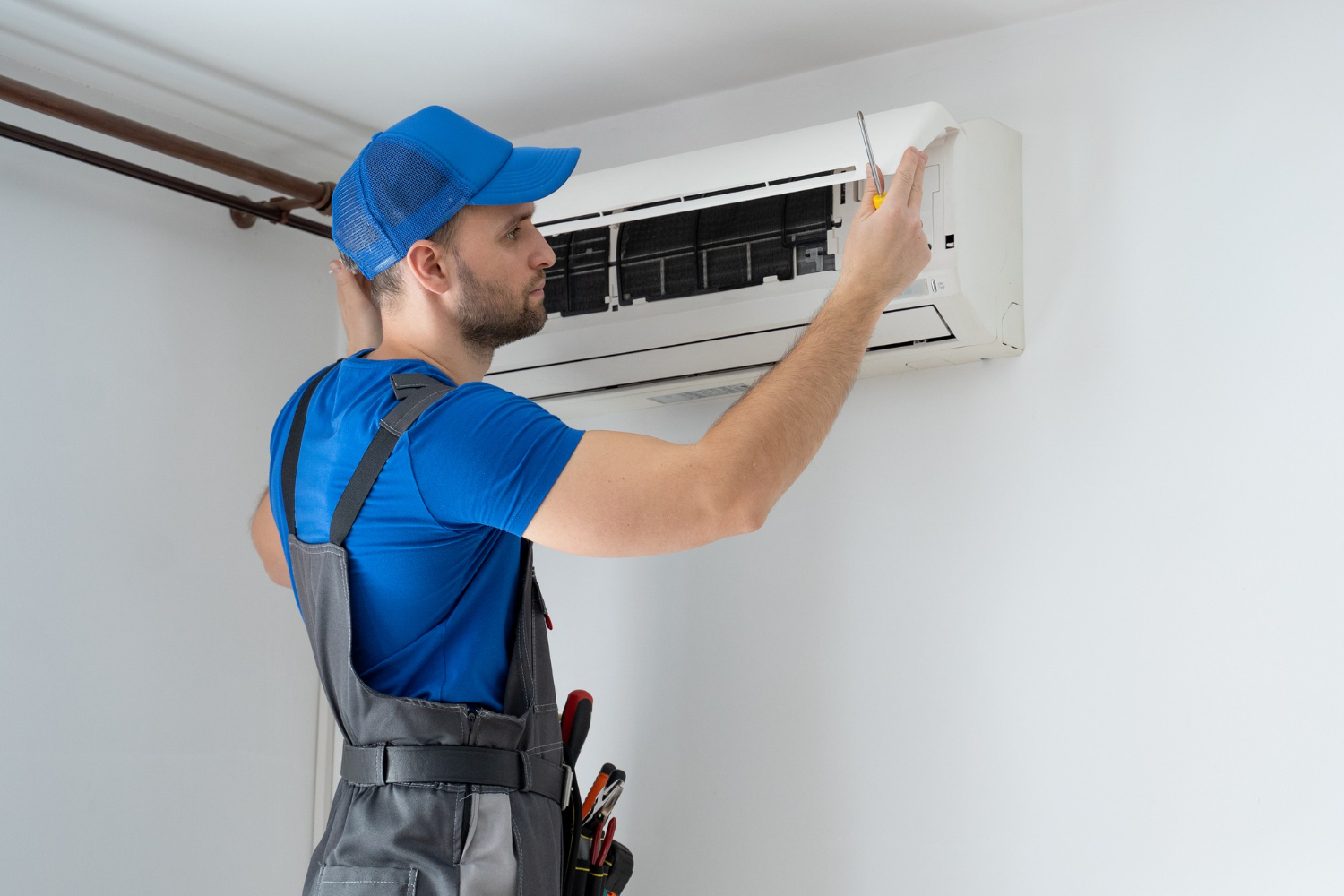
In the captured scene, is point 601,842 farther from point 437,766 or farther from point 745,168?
point 745,168

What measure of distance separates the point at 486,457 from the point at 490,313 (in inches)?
10.8

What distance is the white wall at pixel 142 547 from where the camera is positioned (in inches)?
65.9

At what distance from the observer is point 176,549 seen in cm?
187

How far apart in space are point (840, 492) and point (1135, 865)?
0.63m

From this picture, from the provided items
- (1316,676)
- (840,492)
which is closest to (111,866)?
(840,492)

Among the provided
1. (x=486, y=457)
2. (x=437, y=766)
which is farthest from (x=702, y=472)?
(x=437, y=766)

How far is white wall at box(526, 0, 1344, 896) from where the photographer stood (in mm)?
1401

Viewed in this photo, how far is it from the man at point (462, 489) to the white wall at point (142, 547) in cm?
64

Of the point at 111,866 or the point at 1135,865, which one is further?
the point at 111,866

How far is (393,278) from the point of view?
126cm

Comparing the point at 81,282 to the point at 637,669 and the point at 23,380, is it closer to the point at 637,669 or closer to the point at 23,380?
the point at 23,380

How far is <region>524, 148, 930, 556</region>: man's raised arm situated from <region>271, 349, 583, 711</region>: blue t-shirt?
28 mm

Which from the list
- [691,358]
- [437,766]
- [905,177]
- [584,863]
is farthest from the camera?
[691,358]

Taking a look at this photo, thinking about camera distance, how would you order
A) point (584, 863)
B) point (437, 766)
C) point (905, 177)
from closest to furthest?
point (437, 766) → point (905, 177) → point (584, 863)
